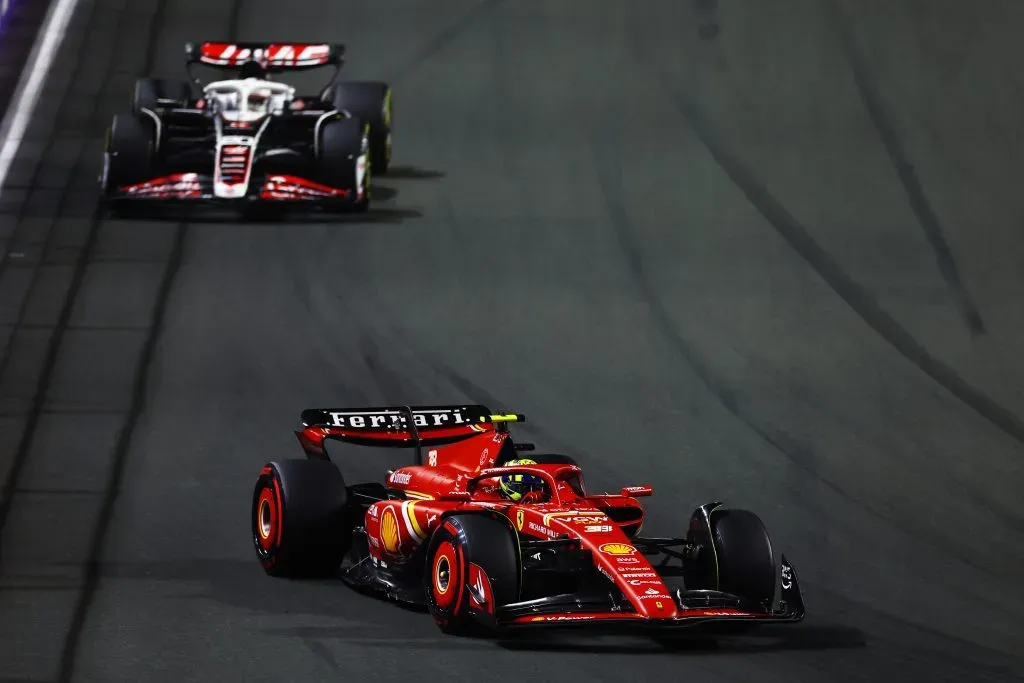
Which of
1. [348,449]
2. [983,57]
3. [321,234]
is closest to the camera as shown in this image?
[348,449]

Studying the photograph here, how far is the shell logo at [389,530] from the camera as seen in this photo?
10031mm

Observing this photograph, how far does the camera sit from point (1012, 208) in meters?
20.0

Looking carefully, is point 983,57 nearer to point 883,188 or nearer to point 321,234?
point 883,188

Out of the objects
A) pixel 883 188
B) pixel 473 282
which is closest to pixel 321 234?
pixel 473 282

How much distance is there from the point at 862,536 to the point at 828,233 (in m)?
8.00

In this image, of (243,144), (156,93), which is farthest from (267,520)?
(156,93)

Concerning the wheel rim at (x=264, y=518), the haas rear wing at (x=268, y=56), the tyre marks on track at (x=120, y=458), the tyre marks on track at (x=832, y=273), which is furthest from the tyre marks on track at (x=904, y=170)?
the wheel rim at (x=264, y=518)

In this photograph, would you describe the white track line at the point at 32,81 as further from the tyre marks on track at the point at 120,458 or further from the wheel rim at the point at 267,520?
the wheel rim at the point at 267,520

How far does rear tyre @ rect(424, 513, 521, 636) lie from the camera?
8.85 meters

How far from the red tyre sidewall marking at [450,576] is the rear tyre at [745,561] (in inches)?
56.7

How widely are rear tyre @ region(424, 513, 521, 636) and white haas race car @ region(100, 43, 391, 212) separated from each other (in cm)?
982

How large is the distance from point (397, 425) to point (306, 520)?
1160 mm

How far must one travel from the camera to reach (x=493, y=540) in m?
8.93

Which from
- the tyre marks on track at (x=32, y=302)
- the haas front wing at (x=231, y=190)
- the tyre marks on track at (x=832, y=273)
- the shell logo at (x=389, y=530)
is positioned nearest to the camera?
the shell logo at (x=389, y=530)
